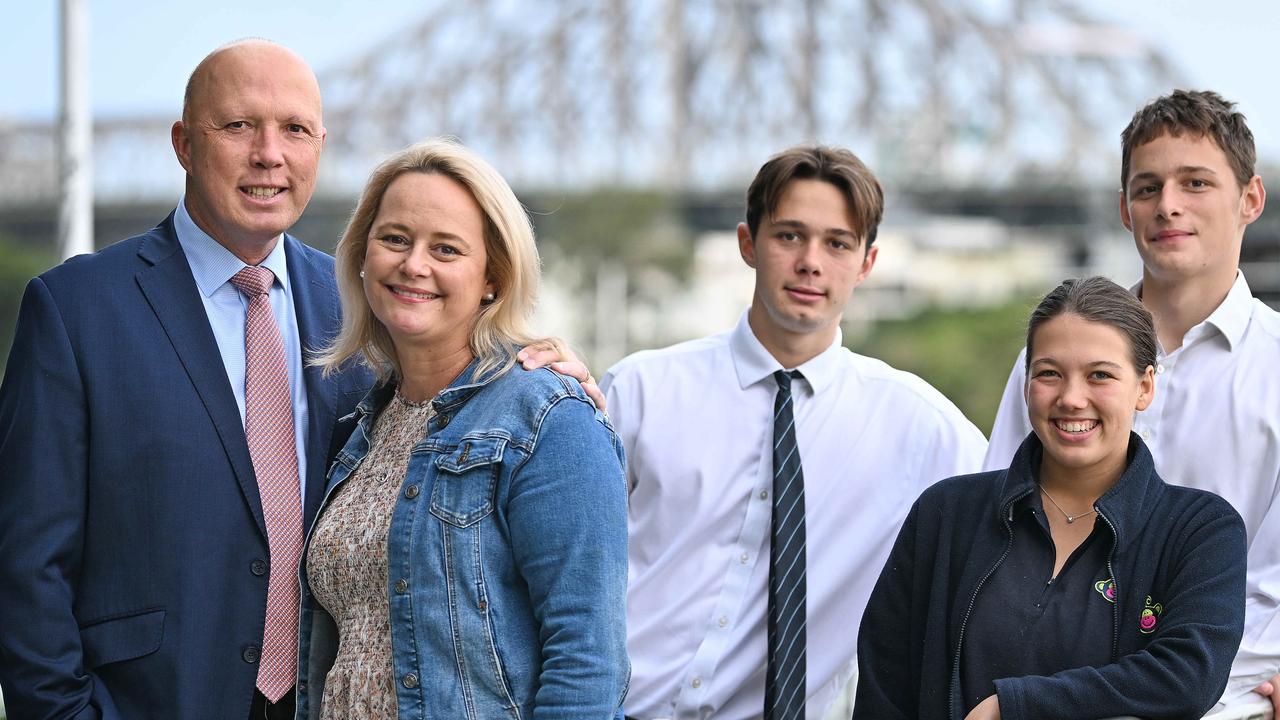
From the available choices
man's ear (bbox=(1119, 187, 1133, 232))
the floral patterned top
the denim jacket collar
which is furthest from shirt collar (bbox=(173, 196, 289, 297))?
man's ear (bbox=(1119, 187, 1133, 232))

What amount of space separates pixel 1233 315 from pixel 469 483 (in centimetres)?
159

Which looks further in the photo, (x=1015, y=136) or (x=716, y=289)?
(x=1015, y=136)

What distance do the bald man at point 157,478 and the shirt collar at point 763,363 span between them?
3.30ft

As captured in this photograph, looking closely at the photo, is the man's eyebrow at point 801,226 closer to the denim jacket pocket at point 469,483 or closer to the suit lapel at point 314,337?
the suit lapel at point 314,337

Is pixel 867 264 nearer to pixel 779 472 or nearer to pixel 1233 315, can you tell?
pixel 779 472

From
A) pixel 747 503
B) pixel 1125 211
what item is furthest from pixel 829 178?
pixel 747 503

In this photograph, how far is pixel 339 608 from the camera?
2.40m

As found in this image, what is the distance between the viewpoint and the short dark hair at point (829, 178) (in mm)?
3189

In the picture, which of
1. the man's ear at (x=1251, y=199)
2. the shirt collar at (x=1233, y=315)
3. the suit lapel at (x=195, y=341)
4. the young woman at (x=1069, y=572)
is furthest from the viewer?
the man's ear at (x=1251, y=199)

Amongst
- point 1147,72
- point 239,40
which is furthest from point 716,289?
point 239,40

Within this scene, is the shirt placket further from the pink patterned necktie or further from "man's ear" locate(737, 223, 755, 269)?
the pink patterned necktie

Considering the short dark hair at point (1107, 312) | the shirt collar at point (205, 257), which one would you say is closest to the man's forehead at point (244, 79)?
the shirt collar at point (205, 257)

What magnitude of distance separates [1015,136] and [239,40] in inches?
2627

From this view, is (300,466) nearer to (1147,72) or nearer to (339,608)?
(339,608)
